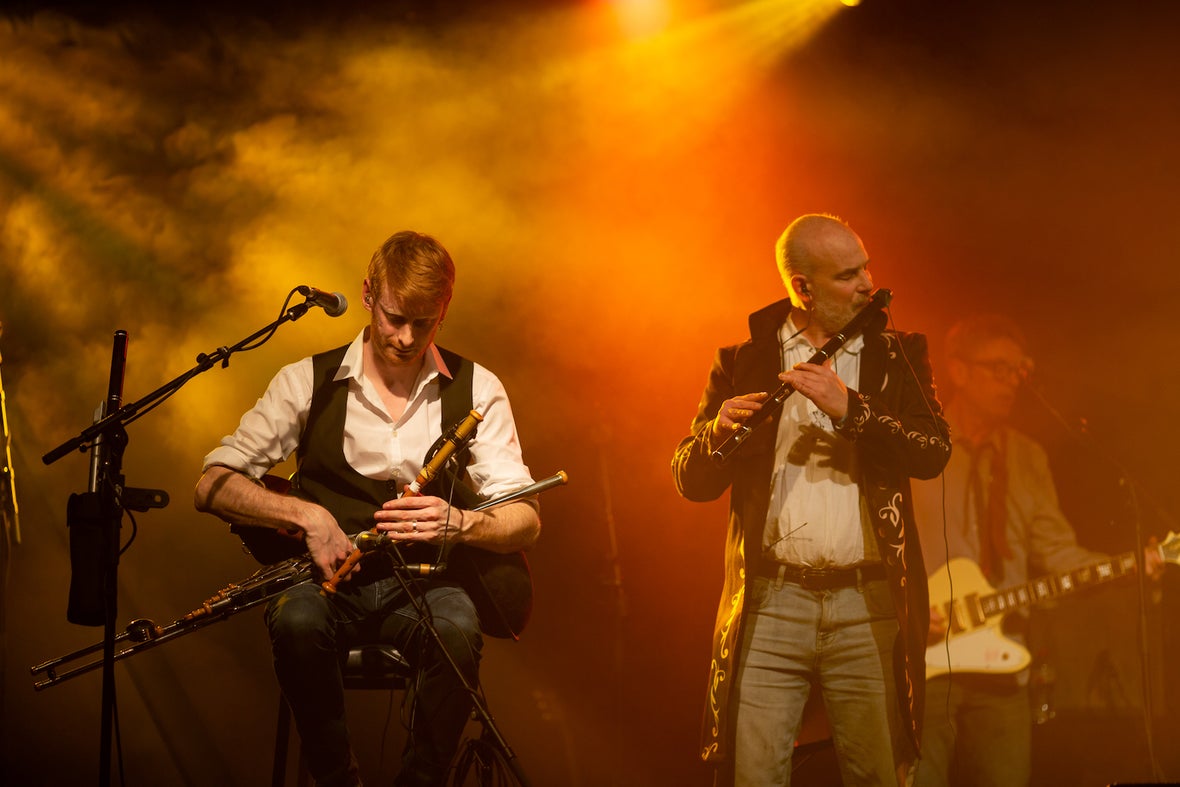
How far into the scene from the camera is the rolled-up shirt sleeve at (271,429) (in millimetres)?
3234

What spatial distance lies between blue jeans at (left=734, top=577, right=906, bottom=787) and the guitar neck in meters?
1.87

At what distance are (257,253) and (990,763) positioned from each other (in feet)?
14.3

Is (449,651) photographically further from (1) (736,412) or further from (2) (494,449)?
(1) (736,412)

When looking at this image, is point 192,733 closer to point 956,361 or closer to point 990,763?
point 990,763

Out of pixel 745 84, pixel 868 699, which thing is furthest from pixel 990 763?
pixel 745 84

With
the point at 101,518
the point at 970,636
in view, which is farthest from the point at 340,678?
the point at 970,636

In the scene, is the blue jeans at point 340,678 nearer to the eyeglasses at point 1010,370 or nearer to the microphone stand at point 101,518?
the microphone stand at point 101,518

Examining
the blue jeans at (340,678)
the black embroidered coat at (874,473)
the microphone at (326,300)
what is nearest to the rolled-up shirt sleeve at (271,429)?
the microphone at (326,300)

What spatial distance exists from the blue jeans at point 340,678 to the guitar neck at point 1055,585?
2988 millimetres

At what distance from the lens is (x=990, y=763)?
4605 mm

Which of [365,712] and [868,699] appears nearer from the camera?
[868,699]

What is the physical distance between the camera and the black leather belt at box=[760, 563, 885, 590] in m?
3.43

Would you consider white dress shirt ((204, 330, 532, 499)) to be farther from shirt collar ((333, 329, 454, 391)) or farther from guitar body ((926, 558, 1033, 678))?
guitar body ((926, 558, 1033, 678))

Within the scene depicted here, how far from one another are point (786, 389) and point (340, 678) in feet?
5.42
